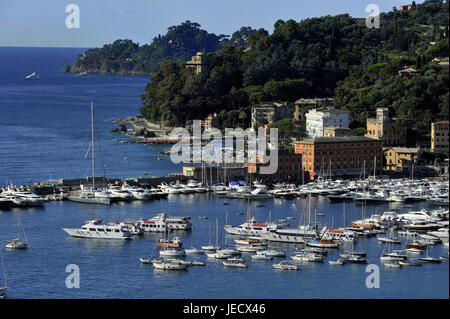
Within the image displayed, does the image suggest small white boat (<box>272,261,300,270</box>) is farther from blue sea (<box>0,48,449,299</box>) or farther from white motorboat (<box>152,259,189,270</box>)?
white motorboat (<box>152,259,189,270</box>)

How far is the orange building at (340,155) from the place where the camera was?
2134 centimetres

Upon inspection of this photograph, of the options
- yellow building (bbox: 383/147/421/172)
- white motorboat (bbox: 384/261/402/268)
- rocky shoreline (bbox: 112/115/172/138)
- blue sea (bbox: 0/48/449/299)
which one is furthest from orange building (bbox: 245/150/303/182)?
rocky shoreline (bbox: 112/115/172/138)

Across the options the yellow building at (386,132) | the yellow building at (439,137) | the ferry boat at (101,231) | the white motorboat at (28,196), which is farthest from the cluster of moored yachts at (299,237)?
the yellow building at (386,132)

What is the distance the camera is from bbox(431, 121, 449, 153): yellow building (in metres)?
23.1

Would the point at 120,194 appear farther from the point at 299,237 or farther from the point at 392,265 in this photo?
the point at 392,265

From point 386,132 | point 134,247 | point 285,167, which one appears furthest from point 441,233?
point 386,132

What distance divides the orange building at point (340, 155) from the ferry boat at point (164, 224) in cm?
607

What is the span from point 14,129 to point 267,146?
1105 centimetres

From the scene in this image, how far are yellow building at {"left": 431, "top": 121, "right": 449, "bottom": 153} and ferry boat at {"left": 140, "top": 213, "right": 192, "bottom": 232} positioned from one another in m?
9.30

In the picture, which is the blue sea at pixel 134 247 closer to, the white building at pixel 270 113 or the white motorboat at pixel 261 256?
the white motorboat at pixel 261 256
